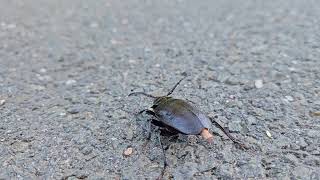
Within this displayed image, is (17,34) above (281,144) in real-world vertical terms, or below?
above

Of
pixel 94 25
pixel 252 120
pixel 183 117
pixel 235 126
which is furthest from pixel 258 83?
pixel 94 25

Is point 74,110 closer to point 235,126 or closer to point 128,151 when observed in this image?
point 128,151

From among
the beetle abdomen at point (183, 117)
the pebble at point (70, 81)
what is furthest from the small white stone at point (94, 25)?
the beetle abdomen at point (183, 117)

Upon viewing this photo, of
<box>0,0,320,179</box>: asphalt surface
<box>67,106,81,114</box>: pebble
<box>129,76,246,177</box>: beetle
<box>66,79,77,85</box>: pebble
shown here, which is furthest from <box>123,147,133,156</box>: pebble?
<box>66,79,77,85</box>: pebble

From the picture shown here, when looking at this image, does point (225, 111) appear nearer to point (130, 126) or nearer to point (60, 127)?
point (130, 126)

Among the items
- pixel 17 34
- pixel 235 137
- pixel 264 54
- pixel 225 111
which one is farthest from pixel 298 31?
pixel 17 34

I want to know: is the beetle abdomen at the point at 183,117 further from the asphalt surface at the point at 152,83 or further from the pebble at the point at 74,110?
the pebble at the point at 74,110
